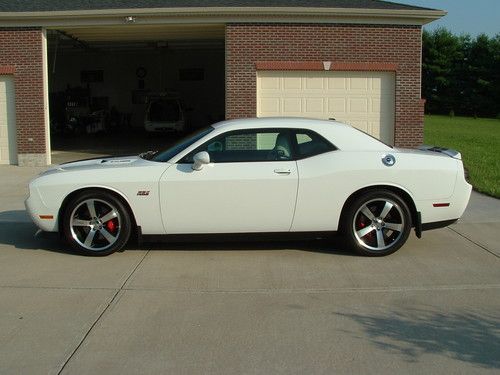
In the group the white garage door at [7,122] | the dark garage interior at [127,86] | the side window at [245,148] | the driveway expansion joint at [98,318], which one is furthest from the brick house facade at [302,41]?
the dark garage interior at [127,86]

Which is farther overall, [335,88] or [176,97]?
[176,97]

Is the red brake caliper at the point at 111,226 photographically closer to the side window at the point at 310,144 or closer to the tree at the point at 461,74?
the side window at the point at 310,144

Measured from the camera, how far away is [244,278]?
605 cm

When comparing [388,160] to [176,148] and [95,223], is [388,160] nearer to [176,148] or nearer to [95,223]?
[176,148]

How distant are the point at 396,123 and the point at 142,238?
391 inches

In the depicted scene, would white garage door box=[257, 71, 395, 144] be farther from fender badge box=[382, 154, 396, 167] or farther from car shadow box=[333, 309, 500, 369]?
car shadow box=[333, 309, 500, 369]

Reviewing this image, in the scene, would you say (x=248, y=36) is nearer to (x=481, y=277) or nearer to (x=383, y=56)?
(x=383, y=56)

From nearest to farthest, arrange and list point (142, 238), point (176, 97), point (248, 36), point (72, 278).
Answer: point (72, 278) → point (142, 238) → point (248, 36) → point (176, 97)

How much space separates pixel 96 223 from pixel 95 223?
0.01 metres

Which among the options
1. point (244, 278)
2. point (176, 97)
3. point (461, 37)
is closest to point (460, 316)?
point (244, 278)

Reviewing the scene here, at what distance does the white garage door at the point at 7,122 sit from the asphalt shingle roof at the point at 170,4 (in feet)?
6.00

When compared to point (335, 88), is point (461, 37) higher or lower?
higher

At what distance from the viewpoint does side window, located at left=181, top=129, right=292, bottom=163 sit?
6.77 metres

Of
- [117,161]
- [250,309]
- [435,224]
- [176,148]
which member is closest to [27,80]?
[117,161]
